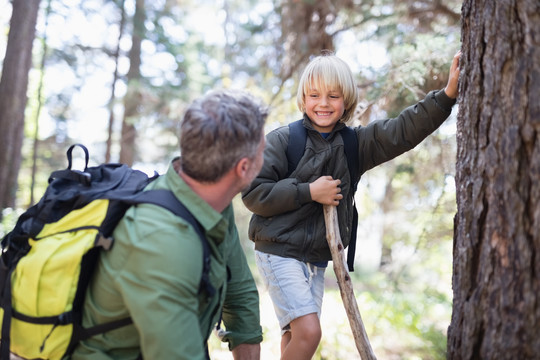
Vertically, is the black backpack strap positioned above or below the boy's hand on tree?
below

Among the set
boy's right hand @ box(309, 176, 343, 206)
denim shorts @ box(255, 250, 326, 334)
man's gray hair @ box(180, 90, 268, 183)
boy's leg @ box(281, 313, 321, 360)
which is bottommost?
boy's leg @ box(281, 313, 321, 360)

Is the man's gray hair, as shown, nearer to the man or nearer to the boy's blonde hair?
the man

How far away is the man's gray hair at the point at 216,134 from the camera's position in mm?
1950

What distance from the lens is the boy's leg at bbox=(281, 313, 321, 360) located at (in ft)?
9.16

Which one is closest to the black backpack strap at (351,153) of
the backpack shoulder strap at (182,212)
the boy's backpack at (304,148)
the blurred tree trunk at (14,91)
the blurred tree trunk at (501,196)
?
the boy's backpack at (304,148)

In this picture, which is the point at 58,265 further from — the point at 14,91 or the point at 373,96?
the point at 14,91

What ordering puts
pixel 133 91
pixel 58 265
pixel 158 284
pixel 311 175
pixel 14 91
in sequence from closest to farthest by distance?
pixel 158 284 < pixel 58 265 < pixel 311 175 < pixel 14 91 < pixel 133 91

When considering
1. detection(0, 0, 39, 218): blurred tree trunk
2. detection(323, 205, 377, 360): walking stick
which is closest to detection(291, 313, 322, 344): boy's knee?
detection(323, 205, 377, 360): walking stick

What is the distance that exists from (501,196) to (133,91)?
1257 centimetres

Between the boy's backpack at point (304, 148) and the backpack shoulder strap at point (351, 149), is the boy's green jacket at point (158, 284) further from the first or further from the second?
the backpack shoulder strap at point (351, 149)

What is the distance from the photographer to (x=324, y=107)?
309 centimetres

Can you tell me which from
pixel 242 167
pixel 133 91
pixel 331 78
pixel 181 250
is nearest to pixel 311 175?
pixel 331 78

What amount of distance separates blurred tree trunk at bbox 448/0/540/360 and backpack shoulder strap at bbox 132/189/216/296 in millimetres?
1126

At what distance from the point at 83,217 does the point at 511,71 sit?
1871 millimetres
